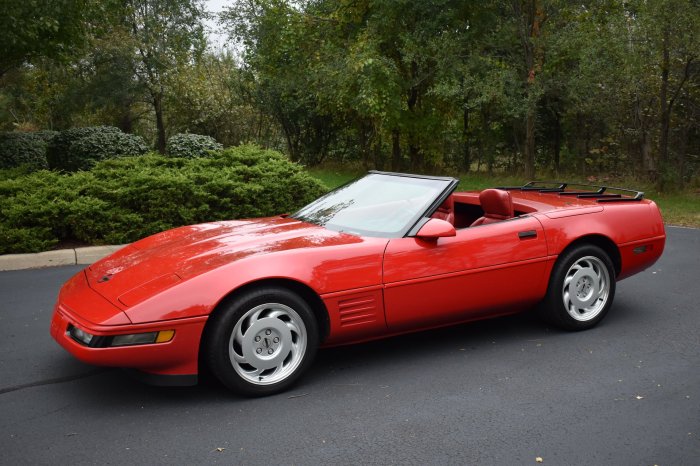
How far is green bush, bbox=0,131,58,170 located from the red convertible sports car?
47.0 ft

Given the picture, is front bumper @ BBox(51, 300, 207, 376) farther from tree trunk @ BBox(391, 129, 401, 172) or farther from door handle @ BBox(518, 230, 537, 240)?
tree trunk @ BBox(391, 129, 401, 172)

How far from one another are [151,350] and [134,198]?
571cm

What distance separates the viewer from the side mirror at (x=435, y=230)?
174 inches

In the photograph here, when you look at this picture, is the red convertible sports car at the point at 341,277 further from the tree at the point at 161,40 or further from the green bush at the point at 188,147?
the tree at the point at 161,40

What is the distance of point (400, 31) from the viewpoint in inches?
739

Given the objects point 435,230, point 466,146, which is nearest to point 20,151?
point 466,146

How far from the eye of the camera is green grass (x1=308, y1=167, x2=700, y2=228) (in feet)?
38.4

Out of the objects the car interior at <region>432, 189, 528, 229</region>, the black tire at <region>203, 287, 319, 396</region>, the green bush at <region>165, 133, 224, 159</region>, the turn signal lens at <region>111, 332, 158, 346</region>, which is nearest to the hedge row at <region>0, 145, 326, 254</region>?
the green bush at <region>165, 133, 224, 159</region>

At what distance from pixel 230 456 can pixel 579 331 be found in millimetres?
3049

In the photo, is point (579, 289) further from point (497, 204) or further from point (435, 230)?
point (435, 230)

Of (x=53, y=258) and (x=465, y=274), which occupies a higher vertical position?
(x=465, y=274)

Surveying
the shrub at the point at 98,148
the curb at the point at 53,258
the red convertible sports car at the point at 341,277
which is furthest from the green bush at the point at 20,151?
the red convertible sports car at the point at 341,277

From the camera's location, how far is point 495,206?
5250mm

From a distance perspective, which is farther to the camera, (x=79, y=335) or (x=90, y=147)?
(x=90, y=147)
